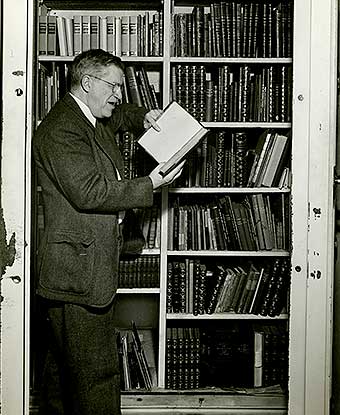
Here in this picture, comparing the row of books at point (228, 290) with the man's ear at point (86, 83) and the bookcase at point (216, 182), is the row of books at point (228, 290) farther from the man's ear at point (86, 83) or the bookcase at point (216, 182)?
the man's ear at point (86, 83)

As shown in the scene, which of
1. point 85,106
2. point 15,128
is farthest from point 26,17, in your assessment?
point 85,106

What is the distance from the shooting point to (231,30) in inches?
118

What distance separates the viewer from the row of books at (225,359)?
10.1ft

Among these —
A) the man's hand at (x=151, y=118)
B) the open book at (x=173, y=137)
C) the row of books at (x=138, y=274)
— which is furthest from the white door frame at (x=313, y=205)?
the row of books at (x=138, y=274)

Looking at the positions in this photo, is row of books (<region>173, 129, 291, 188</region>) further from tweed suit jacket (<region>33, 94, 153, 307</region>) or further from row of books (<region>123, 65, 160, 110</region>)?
tweed suit jacket (<region>33, 94, 153, 307</region>)

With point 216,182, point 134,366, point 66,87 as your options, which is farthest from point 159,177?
point 134,366

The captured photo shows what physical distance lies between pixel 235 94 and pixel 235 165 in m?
0.30

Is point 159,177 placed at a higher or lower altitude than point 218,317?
higher

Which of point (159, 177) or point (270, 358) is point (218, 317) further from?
point (159, 177)

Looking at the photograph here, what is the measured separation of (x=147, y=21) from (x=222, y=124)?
54cm

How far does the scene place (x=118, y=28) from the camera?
297cm

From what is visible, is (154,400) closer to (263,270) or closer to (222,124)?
(263,270)

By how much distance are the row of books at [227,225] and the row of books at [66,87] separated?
1.59 ft

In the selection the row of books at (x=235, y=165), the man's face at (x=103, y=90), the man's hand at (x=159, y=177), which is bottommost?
the man's hand at (x=159, y=177)
